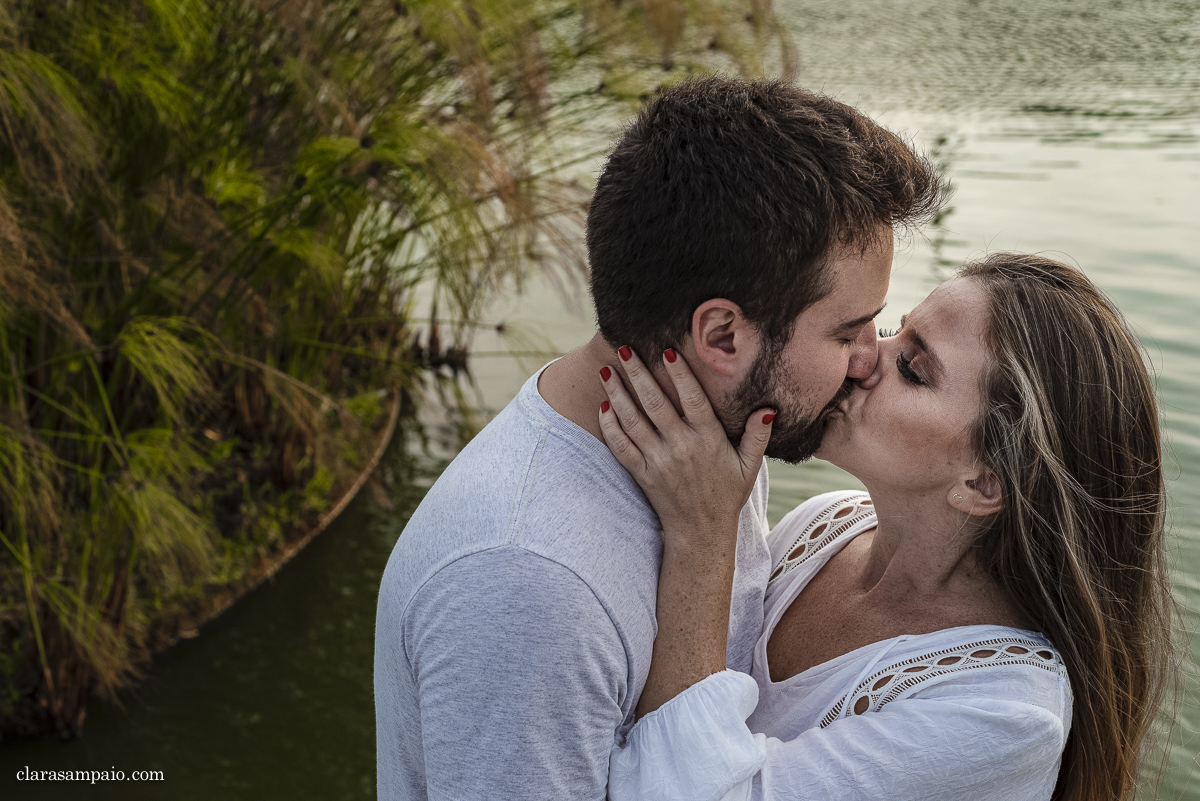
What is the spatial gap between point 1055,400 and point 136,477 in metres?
2.44

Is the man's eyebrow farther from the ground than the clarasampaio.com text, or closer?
farther from the ground

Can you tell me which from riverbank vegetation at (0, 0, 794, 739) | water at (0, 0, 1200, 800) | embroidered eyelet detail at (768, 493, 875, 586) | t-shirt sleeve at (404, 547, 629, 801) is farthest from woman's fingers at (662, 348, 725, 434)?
riverbank vegetation at (0, 0, 794, 739)

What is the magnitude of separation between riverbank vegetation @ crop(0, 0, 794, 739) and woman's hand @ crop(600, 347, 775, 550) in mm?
1766

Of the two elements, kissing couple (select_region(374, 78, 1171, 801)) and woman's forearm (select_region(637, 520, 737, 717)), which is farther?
woman's forearm (select_region(637, 520, 737, 717))

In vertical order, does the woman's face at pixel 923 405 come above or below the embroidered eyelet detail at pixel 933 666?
above

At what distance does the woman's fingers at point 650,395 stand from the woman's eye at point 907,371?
0.52 metres

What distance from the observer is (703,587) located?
154 centimetres

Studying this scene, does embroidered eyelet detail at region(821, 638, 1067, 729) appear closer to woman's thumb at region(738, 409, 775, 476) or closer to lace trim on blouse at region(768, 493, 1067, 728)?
lace trim on blouse at region(768, 493, 1067, 728)

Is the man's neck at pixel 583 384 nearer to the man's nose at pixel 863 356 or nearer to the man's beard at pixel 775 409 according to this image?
the man's beard at pixel 775 409

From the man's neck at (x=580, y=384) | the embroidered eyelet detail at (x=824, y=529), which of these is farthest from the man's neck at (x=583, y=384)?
the embroidered eyelet detail at (x=824, y=529)

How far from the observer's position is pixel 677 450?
1542 mm

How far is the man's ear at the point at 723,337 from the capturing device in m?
1.50

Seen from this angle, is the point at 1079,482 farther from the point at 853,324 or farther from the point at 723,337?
the point at 723,337

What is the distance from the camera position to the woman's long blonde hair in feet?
5.79
